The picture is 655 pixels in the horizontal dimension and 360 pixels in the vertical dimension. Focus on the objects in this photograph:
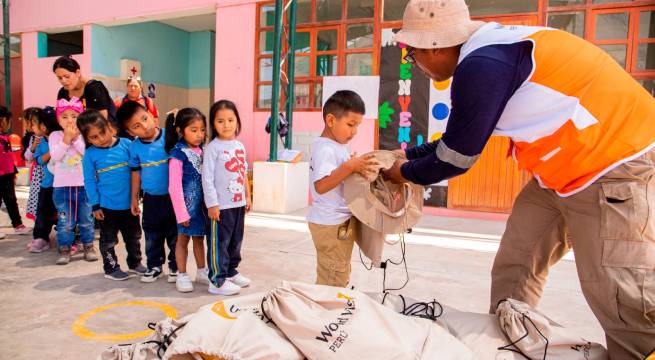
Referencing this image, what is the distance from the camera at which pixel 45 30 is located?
10.2m

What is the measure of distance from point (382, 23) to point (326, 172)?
5.33m

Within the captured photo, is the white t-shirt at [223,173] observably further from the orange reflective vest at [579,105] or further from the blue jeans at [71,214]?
the orange reflective vest at [579,105]

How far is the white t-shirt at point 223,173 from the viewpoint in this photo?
2947 mm

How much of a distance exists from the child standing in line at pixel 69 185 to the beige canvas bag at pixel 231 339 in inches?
103

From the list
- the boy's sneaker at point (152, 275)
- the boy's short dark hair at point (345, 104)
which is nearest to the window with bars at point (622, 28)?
the boy's short dark hair at point (345, 104)

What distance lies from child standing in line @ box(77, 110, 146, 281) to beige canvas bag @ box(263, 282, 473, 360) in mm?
2169

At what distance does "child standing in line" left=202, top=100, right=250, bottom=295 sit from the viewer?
9.77ft

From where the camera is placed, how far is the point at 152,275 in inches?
129

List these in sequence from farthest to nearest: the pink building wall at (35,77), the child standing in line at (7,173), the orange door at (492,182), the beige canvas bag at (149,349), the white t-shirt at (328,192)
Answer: the pink building wall at (35,77) < the orange door at (492,182) < the child standing in line at (7,173) < the white t-shirt at (328,192) < the beige canvas bag at (149,349)

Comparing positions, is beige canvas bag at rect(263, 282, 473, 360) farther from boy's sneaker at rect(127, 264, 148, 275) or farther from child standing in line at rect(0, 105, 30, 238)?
child standing in line at rect(0, 105, 30, 238)

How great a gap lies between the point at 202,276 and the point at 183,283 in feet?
0.74

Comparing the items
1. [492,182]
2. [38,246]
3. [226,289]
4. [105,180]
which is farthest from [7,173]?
[492,182]

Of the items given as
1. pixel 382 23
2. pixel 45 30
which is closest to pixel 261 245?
pixel 382 23

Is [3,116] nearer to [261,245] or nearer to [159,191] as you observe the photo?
[159,191]
